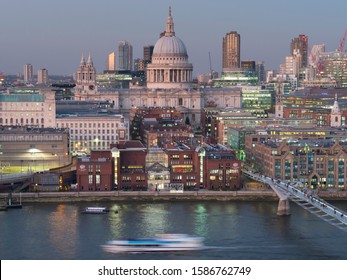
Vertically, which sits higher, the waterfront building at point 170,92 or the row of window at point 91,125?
the waterfront building at point 170,92

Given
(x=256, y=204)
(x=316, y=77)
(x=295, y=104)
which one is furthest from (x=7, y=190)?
(x=316, y=77)

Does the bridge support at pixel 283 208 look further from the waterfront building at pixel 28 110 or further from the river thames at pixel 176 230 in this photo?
the waterfront building at pixel 28 110

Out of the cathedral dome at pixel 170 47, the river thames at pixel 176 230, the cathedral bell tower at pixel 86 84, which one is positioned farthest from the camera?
the cathedral dome at pixel 170 47

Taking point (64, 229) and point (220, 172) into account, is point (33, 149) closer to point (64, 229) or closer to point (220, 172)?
point (220, 172)

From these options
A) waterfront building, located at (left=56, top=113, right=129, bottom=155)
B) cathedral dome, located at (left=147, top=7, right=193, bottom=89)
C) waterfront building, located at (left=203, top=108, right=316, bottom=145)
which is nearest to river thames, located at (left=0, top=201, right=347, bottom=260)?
waterfront building, located at (left=56, top=113, right=129, bottom=155)

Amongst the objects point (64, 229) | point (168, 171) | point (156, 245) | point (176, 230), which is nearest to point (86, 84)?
point (168, 171)

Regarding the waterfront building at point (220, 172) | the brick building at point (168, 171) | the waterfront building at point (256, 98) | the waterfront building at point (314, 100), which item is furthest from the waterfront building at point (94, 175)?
the waterfront building at point (256, 98)

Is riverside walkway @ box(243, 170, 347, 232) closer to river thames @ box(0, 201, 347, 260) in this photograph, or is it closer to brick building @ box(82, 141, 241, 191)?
river thames @ box(0, 201, 347, 260)

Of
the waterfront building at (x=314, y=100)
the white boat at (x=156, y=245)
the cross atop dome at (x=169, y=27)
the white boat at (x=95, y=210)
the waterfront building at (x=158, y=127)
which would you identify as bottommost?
the white boat at (x=156, y=245)
